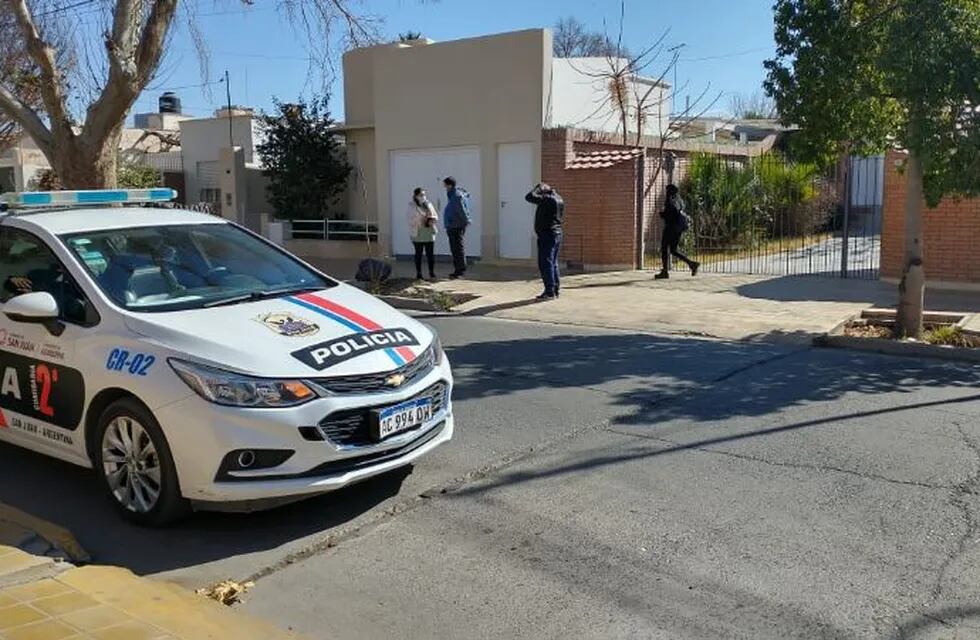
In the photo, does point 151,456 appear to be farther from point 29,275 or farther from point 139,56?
point 139,56

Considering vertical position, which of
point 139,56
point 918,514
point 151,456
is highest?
point 139,56

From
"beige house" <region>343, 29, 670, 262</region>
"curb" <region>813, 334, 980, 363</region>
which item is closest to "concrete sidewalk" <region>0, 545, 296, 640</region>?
"curb" <region>813, 334, 980, 363</region>

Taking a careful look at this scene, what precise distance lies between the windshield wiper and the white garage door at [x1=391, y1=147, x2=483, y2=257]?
484 inches

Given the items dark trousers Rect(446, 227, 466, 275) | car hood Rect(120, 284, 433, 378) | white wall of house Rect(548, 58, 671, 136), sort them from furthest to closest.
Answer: white wall of house Rect(548, 58, 671, 136)
dark trousers Rect(446, 227, 466, 275)
car hood Rect(120, 284, 433, 378)

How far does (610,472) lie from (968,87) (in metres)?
5.50

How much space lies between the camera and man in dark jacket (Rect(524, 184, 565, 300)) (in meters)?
13.1

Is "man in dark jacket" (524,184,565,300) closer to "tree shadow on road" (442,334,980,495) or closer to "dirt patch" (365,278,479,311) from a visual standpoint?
"dirt patch" (365,278,479,311)

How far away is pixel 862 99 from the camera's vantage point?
966 cm

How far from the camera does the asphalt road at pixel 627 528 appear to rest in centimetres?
386

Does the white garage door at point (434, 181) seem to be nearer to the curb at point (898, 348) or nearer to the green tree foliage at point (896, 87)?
the green tree foliage at point (896, 87)

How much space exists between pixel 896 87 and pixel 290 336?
268 inches

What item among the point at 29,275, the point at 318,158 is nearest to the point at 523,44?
the point at 318,158

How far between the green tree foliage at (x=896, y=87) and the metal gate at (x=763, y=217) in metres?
6.09

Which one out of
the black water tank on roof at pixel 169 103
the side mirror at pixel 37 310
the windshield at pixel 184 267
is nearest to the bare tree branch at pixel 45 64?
the windshield at pixel 184 267
